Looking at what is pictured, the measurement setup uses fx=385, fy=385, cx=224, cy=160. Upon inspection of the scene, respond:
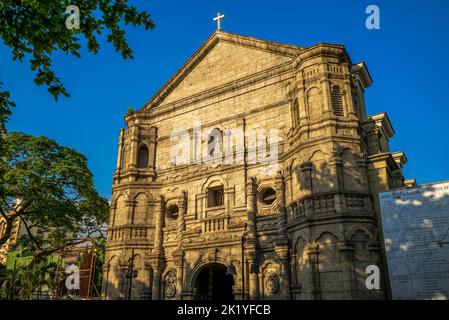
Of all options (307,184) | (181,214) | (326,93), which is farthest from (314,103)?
(181,214)

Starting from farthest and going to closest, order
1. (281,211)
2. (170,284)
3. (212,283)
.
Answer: (212,283)
(170,284)
(281,211)

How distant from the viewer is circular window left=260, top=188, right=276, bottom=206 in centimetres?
1953

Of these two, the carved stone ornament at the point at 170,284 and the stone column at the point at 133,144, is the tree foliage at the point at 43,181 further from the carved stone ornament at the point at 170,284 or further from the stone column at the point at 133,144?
the carved stone ornament at the point at 170,284

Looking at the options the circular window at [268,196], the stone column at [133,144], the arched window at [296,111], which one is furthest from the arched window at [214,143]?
the stone column at [133,144]

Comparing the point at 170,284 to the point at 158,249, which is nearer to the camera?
the point at 170,284

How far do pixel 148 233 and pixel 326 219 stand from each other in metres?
10.6

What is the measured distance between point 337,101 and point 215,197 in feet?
27.3

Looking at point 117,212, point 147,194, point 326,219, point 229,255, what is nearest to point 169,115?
point 147,194

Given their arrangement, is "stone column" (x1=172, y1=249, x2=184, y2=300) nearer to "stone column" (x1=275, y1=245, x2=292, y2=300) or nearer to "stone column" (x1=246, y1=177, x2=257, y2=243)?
"stone column" (x1=246, y1=177, x2=257, y2=243)

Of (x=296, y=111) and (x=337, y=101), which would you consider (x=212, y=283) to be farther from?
(x=337, y=101)

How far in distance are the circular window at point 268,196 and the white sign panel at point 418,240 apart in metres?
5.47

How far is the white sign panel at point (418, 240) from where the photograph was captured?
46.3 feet

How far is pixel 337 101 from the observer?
61.0 ft

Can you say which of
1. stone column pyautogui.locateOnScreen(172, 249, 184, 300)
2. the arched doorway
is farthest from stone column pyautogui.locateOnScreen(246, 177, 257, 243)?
stone column pyautogui.locateOnScreen(172, 249, 184, 300)
